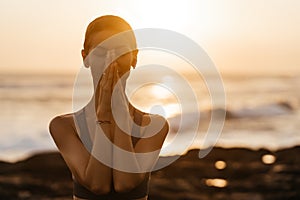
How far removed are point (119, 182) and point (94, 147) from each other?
0.19ft

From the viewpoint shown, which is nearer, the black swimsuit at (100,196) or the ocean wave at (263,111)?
the black swimsuit at (100,196)

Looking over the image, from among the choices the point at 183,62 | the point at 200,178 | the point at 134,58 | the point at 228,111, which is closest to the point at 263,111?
the point at 228,111

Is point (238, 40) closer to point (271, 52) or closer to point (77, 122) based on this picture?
point (271, 52)

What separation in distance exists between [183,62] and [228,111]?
1775 mm

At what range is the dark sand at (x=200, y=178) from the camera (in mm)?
2564

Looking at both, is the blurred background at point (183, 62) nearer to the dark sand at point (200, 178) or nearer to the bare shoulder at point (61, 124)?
the dark sand at point (200, 178)

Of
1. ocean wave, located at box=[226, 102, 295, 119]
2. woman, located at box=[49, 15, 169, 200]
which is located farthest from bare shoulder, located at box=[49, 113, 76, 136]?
ocean wave, located at box=[226, 102, 295, 119]

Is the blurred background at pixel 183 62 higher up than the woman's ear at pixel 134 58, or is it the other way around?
the blurred background at pixel 183 62

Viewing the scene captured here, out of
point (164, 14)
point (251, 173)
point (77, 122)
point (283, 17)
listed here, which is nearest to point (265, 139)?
point (251, 173)

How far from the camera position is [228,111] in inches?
147

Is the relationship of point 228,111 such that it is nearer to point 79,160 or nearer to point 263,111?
point 263,111

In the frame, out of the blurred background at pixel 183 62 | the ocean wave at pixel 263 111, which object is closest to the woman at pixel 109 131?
the blurred background at pixel 183 62

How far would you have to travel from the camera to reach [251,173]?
108 inches

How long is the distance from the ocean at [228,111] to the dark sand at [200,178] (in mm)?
106
